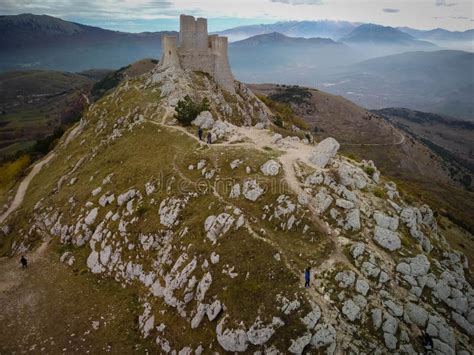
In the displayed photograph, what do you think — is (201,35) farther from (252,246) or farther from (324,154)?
(252,246)

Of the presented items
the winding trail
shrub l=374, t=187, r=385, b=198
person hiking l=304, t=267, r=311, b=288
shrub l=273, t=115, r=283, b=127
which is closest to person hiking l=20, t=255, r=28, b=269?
the winding trail

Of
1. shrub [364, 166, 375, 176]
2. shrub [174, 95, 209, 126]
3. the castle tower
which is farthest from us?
the castle tower

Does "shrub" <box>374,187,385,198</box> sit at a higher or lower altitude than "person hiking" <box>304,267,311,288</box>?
lower

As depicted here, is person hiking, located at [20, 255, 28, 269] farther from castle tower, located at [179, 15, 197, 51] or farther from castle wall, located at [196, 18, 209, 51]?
castle wall, located at [196, 18, 209, 51]

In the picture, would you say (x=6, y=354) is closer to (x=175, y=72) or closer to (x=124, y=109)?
(x=124, y=109)

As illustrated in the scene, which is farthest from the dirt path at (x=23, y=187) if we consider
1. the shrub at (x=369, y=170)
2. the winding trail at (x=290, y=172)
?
the shrub at (x=369, y=170)

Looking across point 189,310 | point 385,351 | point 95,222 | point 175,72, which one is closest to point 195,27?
point 175,72

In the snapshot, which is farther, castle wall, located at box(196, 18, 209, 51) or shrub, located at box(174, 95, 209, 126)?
castle wall, located at box(196, 18, 209, 51)
